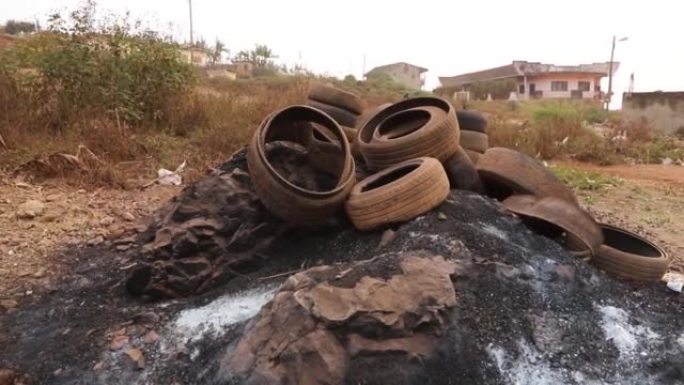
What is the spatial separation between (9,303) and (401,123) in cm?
350

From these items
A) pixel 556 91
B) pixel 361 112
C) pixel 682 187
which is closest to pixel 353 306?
pixel 361 112

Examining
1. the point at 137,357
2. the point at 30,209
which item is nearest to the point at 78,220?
the point at 30,209

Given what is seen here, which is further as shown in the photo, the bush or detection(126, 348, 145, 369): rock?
the bush

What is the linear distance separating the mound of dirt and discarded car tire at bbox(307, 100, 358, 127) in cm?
184

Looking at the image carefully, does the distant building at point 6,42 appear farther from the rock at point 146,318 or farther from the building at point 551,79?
the building at point 551,79

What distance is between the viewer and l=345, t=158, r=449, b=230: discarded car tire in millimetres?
4020

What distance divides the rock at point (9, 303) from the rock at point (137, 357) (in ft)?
4.33

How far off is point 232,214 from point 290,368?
6.30ft

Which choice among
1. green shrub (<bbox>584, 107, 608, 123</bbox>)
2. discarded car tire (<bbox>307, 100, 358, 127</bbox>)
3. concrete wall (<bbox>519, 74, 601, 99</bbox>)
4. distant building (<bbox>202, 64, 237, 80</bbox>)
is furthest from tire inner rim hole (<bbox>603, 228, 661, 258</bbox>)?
concrete wall (<bbox>519, 74, 601, 99</bbox>)

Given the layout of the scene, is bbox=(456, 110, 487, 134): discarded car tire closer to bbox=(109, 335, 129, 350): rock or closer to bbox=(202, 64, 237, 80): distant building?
bbox=(109, 335, 129, 350): rock

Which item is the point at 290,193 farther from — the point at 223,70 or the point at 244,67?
the point at 244,67

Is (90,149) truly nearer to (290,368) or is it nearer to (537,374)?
(290,368)

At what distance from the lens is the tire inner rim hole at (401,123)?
5.27 metres

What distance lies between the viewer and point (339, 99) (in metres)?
6.09
